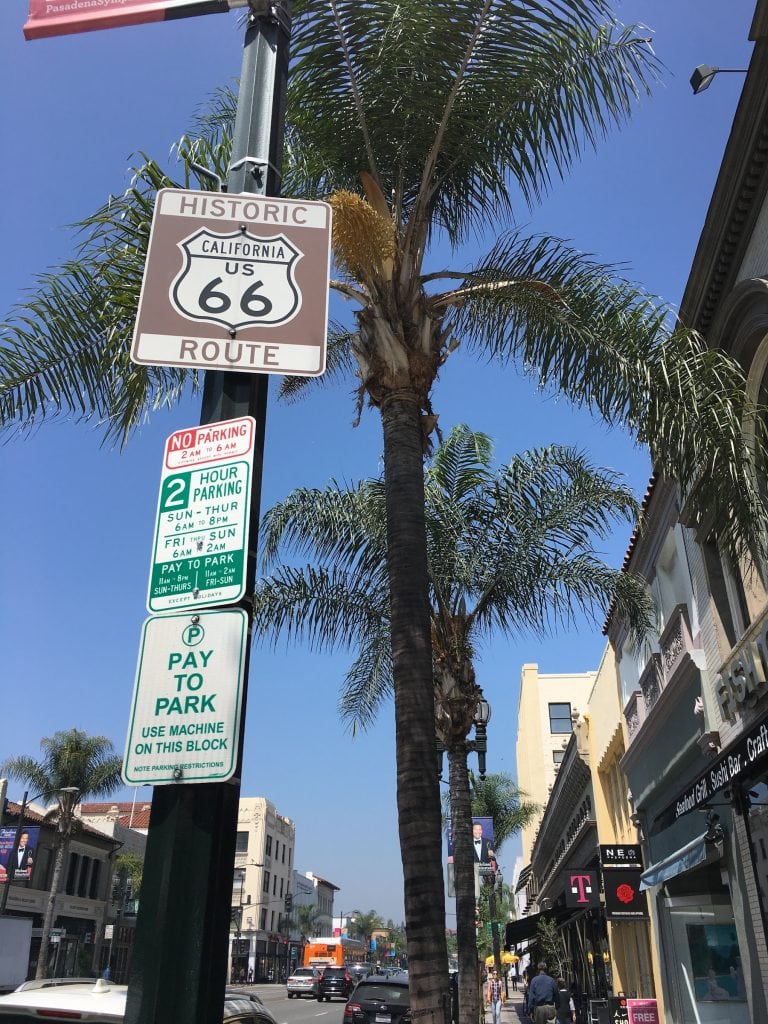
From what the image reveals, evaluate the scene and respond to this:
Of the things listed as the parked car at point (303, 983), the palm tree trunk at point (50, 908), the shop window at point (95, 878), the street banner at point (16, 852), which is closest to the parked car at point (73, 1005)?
the street banner at point (16, 852)

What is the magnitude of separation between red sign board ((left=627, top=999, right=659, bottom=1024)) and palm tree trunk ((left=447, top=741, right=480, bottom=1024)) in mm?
3198

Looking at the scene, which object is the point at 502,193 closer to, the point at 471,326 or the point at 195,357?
the point at 471,326

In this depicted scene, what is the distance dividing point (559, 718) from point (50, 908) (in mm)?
28962

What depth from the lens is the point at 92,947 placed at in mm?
49688

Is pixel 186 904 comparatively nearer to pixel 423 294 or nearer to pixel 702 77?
pixel 423 294

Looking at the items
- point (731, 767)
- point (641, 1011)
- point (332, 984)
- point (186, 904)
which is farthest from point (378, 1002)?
point (332, 984)

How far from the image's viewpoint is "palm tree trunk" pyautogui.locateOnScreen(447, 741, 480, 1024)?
13844 mm

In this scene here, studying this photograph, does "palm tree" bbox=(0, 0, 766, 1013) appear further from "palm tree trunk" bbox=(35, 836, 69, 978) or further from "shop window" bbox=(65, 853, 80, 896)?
"shop window" bbox=(65, 853, 80, 896)

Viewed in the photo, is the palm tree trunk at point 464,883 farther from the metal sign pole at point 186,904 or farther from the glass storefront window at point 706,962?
the metal sign pole at point 186,904

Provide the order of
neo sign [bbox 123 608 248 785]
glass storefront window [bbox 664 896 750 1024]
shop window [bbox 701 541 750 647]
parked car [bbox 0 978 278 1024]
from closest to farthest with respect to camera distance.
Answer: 1. neo sign [bbox 123 608 248 785]
2. parked car [bbox 0 978 278 1024]
3. shop window [bbox 701 541 750 647]
4. glass storefront window [bbox 664 896 750 1024]

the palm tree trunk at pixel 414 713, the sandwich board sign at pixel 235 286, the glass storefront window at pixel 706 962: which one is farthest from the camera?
the glass storefront window at pixel 706 962

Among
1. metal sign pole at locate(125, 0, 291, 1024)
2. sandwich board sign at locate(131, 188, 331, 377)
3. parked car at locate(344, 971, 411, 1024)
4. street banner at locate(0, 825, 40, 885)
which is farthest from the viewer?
street banner at locate(0, 825, 40, 885)

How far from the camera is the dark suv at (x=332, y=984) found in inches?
1665

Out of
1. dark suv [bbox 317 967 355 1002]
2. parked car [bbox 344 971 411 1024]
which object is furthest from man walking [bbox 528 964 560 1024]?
dark suv [bbox 317 967 355 1002]
